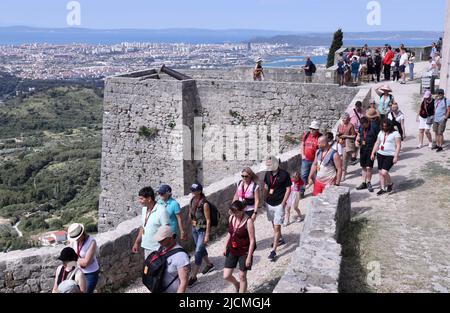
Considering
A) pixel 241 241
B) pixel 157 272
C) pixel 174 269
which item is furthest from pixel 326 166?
pixel 157 272

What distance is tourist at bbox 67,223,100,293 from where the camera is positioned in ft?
18.7

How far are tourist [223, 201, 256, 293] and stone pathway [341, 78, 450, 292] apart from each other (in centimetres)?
117

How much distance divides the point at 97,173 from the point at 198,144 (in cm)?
4966

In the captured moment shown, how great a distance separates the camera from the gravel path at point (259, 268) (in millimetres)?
6918

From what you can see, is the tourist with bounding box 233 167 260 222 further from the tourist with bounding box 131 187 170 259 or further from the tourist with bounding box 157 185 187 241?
the tourist with bounding box 131 187 170 259

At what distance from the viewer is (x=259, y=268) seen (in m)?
7.43

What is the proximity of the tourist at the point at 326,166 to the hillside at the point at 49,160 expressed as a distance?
3063 centimetres

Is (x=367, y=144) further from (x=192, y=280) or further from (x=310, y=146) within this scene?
(x=192, y=280)

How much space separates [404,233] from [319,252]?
7.10 ft

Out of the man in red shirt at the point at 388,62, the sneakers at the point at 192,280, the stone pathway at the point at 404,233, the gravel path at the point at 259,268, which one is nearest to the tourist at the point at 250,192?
the gravel path at the point at 259,268

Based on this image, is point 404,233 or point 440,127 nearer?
point 404,233

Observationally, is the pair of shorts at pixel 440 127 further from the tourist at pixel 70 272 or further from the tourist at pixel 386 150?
the tourist at pixel 70 272

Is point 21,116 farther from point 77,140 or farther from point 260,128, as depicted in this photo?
point 260,128

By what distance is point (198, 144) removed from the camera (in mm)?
15227
